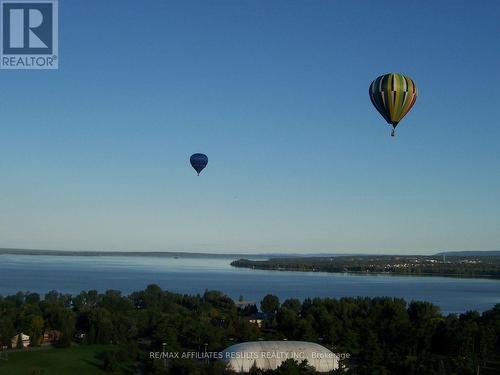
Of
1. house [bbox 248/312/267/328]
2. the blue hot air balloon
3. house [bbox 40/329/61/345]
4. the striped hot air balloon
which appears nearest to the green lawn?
house [bbox 40/329/61/345]

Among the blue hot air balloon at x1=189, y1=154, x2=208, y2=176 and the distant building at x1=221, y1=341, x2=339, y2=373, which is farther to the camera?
the blue hot air balloon at x1=189, y1=154, x2=208, y2=176

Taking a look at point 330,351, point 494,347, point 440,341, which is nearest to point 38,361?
point 330,351

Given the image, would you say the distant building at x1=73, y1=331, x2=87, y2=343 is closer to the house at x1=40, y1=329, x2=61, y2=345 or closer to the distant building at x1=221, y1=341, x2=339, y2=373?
the house at x1=40, y1=329, x2=61, y2=345

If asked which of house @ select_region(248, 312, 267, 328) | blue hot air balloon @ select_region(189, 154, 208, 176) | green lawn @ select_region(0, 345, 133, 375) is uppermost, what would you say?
blue hot air balloon @ select_region(189, 154, 208, 176)

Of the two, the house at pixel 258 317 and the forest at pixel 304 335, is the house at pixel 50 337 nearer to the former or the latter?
the forest at pixel 304 335

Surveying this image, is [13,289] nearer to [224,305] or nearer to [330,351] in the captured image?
[224,305]

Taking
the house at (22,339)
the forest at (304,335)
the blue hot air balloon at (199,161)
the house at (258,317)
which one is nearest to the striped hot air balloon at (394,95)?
the forest at (304,335)

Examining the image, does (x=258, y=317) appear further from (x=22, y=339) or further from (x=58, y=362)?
(x=58, y=362)
